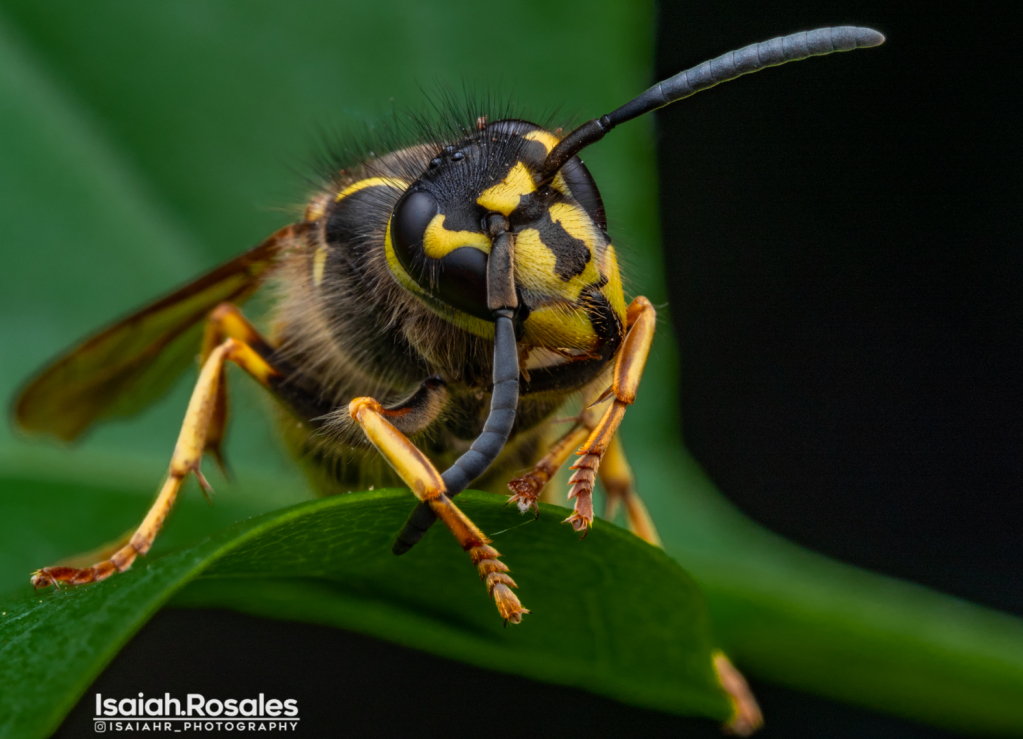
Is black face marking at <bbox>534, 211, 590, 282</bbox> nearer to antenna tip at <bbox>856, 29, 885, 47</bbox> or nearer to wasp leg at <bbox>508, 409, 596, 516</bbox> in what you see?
wasp leg at <bbox>508, 409, 596, 516</bbox>

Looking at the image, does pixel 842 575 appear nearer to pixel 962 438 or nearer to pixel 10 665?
pixel 962 438

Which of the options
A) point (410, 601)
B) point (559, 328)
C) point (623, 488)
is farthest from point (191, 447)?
point (623, 488)

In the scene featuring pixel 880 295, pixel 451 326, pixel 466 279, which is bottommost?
pixel 880 295

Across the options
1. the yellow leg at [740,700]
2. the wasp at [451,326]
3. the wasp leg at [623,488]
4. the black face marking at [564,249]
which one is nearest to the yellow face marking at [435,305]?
the wasp at [451,326]

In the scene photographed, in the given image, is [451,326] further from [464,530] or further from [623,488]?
[623,488]

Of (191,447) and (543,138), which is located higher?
(543,138)

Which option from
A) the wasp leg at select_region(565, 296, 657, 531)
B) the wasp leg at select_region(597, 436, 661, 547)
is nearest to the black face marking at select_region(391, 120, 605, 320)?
the wasp leg at select_region(565, 296, 657, 531)

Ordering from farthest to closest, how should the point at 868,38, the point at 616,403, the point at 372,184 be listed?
the point at 372,184, the point at 616,403, the point at 868,38
